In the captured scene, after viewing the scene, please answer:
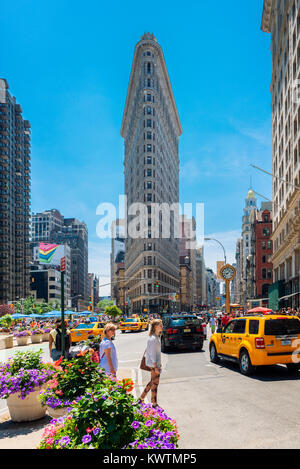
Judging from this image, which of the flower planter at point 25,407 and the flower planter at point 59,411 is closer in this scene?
the flower planter at point 59,411

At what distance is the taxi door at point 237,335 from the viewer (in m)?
13.1

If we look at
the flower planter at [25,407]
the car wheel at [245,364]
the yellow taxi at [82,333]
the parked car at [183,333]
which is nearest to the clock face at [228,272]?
the yellow taxi at [82,333]

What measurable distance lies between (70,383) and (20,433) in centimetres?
138

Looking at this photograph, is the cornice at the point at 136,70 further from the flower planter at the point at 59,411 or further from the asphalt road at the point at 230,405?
the flower planter at the point at 59,411

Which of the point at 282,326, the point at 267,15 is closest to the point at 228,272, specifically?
the point at 282,326

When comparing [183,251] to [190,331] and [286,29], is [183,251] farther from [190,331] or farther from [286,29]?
[190,331]

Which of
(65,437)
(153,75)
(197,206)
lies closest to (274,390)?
(65,437)

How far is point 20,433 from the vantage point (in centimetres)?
693

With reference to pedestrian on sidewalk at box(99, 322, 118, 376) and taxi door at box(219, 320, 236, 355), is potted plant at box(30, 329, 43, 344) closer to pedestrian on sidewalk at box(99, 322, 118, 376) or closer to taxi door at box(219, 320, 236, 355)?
taxi door at box(219, 320, 236, 355)

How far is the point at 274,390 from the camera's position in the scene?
10.1m

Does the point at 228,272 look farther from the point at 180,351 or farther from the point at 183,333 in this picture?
the point at 183,333

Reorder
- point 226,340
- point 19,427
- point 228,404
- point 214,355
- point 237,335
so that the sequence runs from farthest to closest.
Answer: point 214,355 < point 226,340 < point 237,335 < point 228,404 < point 19,427

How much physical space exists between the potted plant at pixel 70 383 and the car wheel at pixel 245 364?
276 inches

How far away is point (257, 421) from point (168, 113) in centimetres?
13206
